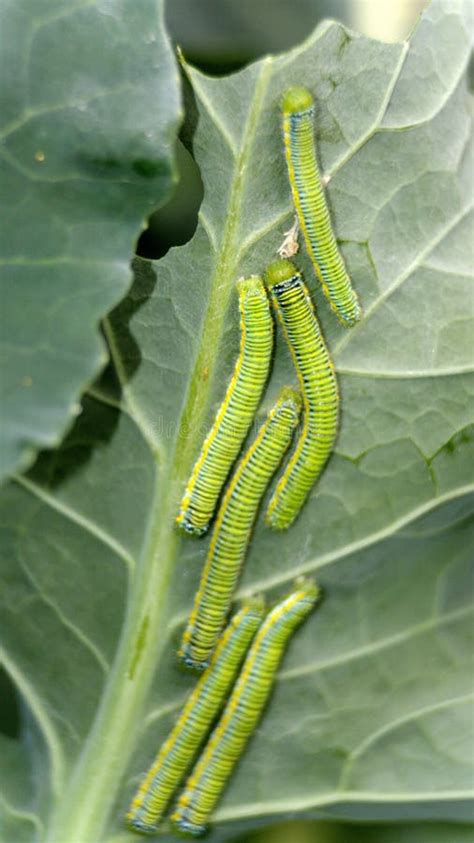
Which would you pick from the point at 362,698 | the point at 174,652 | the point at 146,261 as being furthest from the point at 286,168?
the point at 362,698

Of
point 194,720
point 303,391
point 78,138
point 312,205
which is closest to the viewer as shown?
point 78,138

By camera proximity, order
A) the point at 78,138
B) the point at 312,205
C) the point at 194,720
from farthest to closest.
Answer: the point at 194,720 < the point at 312,205 < the point at 78,138

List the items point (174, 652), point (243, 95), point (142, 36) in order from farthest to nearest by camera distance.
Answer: point (174, 652)
point (243, 95)
point (142, 36)

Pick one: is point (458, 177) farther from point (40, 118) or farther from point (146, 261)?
point (40, 118)

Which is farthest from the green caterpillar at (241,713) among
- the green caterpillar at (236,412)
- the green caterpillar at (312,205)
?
the green caterpillar at (312,205)

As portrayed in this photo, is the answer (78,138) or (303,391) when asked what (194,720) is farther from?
(78,138)

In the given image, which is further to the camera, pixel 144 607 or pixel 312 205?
pixel 144 607

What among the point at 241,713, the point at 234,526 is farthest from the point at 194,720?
the point at 234,526
